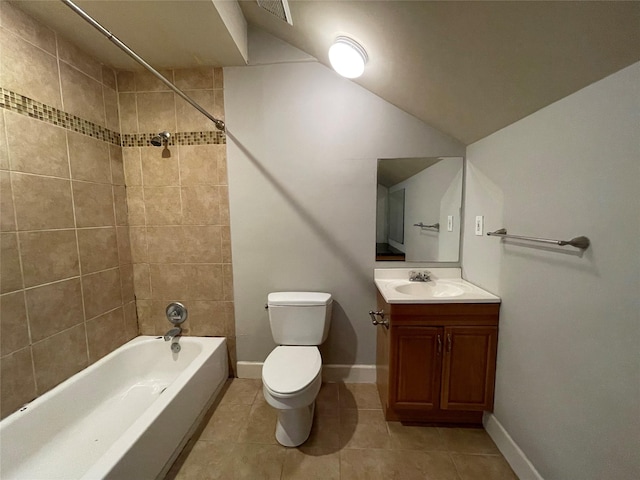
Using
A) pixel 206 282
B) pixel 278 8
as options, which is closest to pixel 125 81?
pixel 278 8

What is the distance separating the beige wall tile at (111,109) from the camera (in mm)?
1715

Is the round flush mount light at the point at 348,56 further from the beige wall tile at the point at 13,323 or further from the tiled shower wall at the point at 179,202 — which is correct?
the beige wall tile at the point at 13,323

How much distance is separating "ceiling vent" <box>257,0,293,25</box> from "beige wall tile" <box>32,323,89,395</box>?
2.20 m

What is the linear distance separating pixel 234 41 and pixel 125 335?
2.21 meters

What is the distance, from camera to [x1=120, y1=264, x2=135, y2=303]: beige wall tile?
1.84m

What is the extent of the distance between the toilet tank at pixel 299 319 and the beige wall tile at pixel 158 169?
1186 mm

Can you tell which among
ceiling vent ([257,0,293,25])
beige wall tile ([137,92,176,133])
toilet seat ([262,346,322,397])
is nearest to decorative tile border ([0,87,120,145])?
beige wall tile ([137,92,176,133])

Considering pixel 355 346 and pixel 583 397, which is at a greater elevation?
pixel 583 397

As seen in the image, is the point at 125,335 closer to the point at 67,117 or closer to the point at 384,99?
the point at 67,117

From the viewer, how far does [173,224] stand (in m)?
1.89

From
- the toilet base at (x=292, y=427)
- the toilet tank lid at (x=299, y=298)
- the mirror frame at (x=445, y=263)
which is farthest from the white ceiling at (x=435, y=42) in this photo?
the toilet base at (x=292, y=427)

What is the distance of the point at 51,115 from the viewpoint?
4.47 ft

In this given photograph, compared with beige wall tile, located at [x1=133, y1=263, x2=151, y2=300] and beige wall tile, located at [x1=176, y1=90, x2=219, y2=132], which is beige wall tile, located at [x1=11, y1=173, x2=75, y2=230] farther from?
beige wall tile, located at [x1=176, y1=90, x2=219, y2=132]

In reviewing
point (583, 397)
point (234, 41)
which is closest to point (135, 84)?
point (234, 41)
